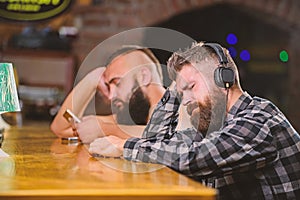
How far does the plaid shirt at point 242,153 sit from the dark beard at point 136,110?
1.29 feet

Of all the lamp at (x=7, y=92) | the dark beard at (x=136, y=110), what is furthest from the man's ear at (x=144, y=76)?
the lamp at (x=7, y=92)

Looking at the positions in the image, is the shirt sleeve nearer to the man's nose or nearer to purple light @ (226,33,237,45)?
the man's nose

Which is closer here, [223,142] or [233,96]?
[223,142]

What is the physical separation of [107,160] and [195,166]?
0.27 m

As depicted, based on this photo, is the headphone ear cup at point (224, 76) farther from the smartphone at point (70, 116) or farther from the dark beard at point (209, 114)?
the smartphone at point (70, 116)

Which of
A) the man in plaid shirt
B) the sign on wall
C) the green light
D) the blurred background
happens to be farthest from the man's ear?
the green light

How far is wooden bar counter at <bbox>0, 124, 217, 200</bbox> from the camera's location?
3.48ft

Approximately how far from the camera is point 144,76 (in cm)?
209

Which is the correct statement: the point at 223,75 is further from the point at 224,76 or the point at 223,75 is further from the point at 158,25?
the point at 158,25

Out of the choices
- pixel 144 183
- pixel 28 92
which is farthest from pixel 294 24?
pixel 144 183

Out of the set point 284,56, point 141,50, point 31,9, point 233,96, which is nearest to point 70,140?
point 141,50

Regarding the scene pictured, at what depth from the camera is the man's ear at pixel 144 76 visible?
2.08m

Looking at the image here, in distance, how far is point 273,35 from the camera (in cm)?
466

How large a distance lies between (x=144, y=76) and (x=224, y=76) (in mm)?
634
